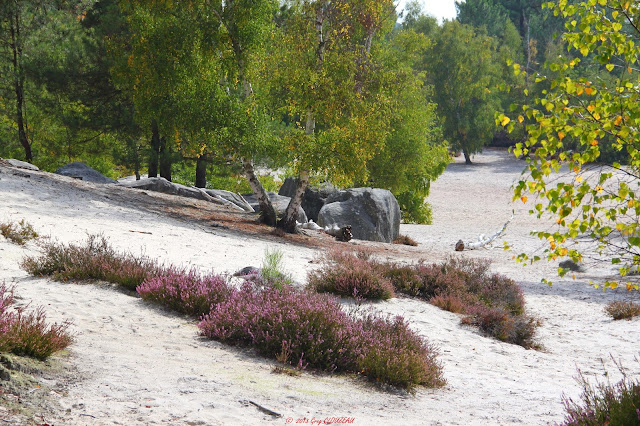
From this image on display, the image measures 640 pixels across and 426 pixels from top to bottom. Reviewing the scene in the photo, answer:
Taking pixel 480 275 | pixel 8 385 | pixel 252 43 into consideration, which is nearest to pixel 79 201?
pixel 252 43

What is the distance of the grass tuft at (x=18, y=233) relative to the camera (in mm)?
9742

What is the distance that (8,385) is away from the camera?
166 inches

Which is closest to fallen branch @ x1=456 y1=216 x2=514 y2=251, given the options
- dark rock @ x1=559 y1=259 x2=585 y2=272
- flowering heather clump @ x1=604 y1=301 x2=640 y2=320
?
dark rock @ x1=559 y1=259 x2=585 y2=272

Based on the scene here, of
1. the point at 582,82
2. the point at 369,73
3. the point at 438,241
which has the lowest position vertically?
the point at 438,241

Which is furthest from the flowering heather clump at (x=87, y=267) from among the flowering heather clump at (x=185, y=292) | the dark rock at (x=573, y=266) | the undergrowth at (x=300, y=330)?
the dark rock at (x=573, y=266)

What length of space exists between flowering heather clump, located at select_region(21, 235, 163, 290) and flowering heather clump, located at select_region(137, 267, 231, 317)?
48 centimetres

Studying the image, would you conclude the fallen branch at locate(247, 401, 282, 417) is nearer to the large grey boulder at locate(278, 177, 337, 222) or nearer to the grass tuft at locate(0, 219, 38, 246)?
the grass tuft at locate(0, 219, 38, 246)

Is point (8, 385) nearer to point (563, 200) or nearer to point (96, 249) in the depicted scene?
point (563, 200)

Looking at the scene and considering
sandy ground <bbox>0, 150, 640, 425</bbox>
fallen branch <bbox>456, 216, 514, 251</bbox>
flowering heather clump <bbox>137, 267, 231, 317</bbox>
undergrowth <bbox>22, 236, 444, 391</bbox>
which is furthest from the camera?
fallen branch <bbox>456, 216, 514, 251</bbox>

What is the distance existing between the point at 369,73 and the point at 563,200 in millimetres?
13390

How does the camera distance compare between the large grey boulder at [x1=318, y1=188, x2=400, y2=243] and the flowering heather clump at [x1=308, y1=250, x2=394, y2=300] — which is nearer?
the flowering heather clump at [x1=308, y1=250, x2=394, y2=300]

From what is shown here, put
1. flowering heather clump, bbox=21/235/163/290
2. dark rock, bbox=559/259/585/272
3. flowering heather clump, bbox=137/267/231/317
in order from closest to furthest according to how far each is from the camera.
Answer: flowering heather clump, bbox=137/267/231/317
flowering heather clump, bbox=21/235/163/290
dark rock, bbox=559/259/585/272

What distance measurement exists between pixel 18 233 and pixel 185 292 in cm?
396

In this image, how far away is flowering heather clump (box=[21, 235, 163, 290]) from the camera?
27.2 ft
